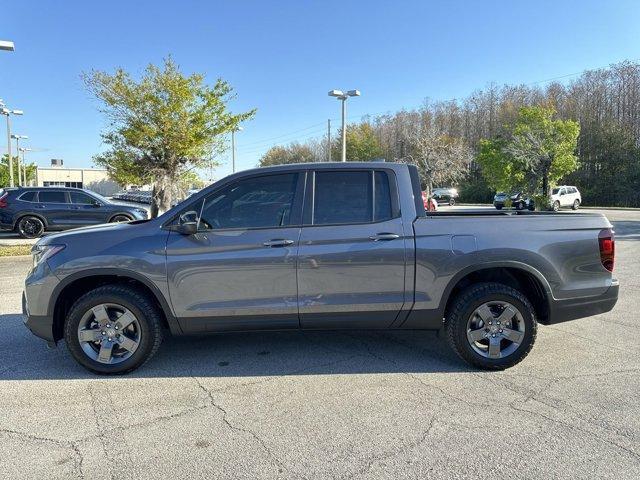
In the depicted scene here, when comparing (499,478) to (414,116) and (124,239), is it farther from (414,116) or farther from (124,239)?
(414,116)

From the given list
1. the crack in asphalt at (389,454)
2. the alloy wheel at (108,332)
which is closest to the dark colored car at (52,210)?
the alloy wheel at (108,332)

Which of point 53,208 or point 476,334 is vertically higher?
point 53,208

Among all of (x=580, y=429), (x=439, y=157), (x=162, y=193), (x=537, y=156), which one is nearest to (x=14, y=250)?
(x=162, y=193)

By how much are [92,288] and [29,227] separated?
1221 cm

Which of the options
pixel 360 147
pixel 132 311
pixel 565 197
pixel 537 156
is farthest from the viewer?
pixel 360 147

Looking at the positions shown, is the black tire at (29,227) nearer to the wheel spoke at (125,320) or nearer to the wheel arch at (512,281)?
the wheel spoke at (125,320)

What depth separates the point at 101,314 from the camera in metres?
3.87

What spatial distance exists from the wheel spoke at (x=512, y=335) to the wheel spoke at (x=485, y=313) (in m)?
0.18

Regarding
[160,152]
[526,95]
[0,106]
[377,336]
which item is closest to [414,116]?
[526,95]

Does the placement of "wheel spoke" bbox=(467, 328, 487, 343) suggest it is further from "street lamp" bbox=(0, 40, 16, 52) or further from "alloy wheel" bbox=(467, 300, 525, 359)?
"street lamp" bbox=(0, 40, 16, 52)

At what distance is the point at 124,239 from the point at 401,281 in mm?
2423

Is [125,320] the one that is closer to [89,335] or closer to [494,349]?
[89,335]

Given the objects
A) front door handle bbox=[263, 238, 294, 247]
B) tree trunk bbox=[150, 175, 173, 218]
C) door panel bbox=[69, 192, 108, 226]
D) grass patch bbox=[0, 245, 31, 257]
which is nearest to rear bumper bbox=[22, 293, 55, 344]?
front door handle bbox=[263, 238, 294, 247]

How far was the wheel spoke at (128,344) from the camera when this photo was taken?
12.9 ft
